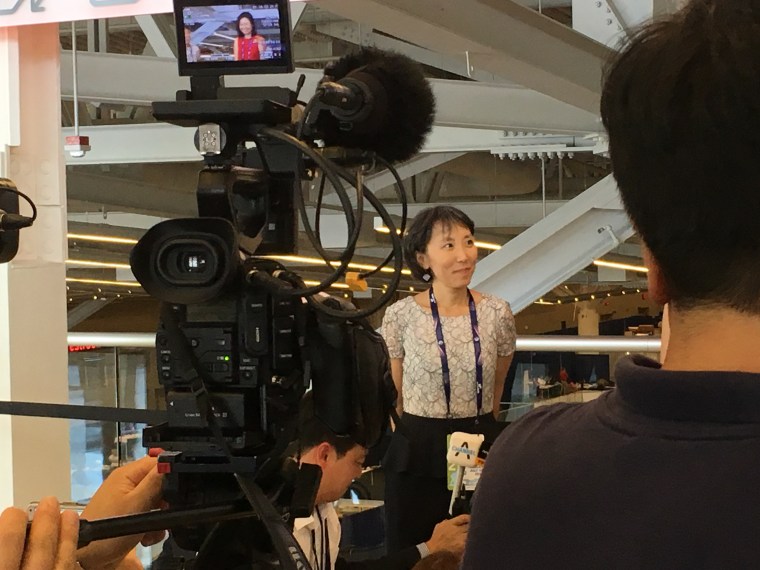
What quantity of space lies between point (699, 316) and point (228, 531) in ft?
3.02

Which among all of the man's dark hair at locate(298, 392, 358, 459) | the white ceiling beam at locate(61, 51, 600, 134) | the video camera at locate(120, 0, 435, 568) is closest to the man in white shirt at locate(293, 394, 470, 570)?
the man's dark hair at locate(298, 392, 358, 459)

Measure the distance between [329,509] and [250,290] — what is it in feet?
3.54

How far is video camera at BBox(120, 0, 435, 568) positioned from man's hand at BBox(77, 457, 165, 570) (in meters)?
0.03

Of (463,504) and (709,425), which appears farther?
(463,504)

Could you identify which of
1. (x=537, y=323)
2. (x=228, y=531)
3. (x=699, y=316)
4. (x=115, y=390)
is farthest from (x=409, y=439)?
(x=537, y=323)

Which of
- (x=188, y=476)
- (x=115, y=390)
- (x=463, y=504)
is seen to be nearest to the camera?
(x=188, y=476)

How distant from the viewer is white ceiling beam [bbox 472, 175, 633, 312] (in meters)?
7.14

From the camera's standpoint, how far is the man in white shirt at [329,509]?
7.43ft

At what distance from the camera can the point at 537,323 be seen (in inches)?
1032

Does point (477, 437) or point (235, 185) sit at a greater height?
point (235, 185)

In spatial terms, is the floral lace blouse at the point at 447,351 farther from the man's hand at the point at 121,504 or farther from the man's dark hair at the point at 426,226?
the man's hand at the point at 121,504

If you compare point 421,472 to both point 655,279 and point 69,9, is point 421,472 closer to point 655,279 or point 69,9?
point 69,9

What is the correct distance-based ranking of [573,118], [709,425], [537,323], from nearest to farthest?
[709,425] → [573,118] → [537,323]

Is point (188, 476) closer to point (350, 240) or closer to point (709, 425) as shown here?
point (350, 240)
